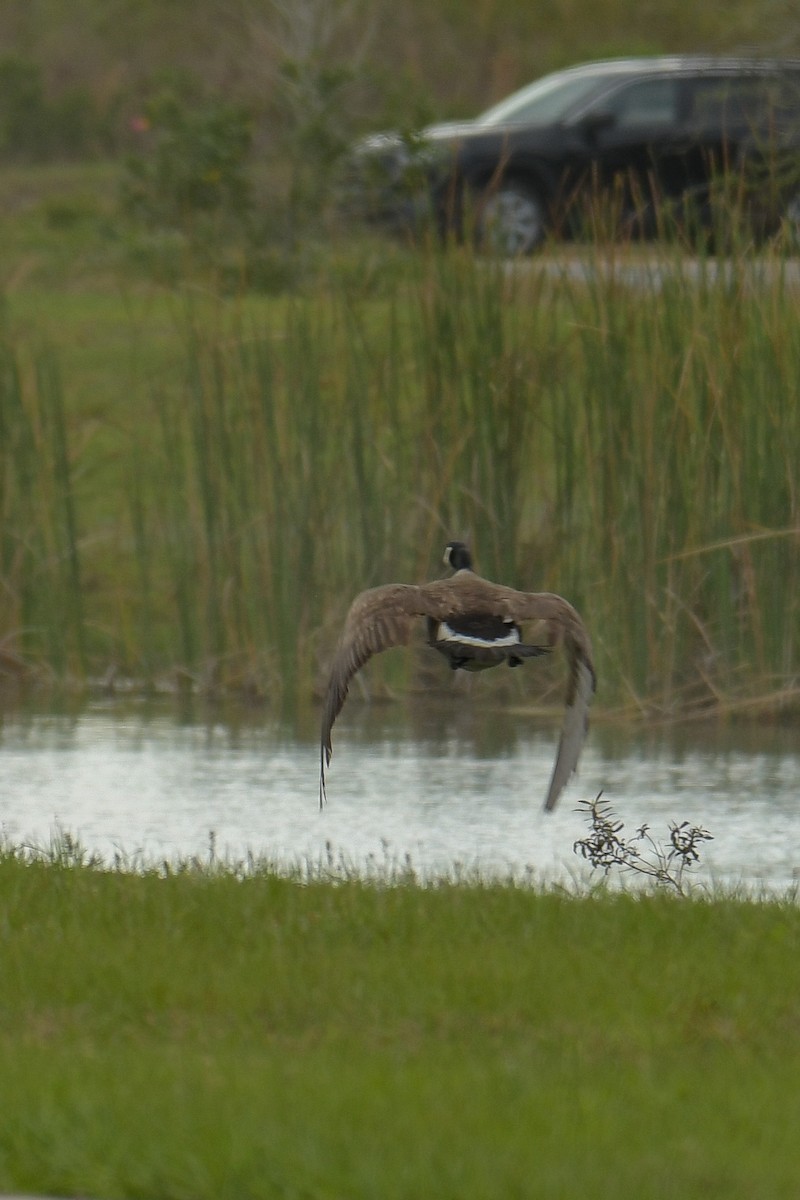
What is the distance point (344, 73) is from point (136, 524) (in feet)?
25.3

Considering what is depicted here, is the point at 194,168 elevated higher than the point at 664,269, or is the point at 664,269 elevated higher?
the point at 664,269

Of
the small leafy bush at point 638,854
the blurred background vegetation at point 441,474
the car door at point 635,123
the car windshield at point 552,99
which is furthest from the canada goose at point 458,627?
the car windshield at point 552,99

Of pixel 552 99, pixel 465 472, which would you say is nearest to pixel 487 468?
pixel 465 472

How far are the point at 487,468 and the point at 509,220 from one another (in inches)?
64.6

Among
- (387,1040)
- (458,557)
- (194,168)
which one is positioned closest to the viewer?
(387,1040)

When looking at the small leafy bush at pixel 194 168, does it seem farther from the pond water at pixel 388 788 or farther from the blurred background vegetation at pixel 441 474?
the pond water at pixel 388 788

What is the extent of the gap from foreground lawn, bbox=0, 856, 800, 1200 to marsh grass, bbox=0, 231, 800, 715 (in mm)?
3447

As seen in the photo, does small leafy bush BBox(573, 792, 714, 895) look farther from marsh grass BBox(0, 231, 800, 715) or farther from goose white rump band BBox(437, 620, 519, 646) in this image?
marsh grass BBox(0, 231, 800, 715)

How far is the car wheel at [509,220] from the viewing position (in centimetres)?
967

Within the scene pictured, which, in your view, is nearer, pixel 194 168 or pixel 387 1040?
pixel 387 1040

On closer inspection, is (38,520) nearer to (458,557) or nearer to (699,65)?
(458,557)

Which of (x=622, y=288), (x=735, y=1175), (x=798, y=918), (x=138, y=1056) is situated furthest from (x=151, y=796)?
(x=735, y=1175)

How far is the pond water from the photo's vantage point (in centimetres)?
762

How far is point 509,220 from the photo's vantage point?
1096 centimetres
